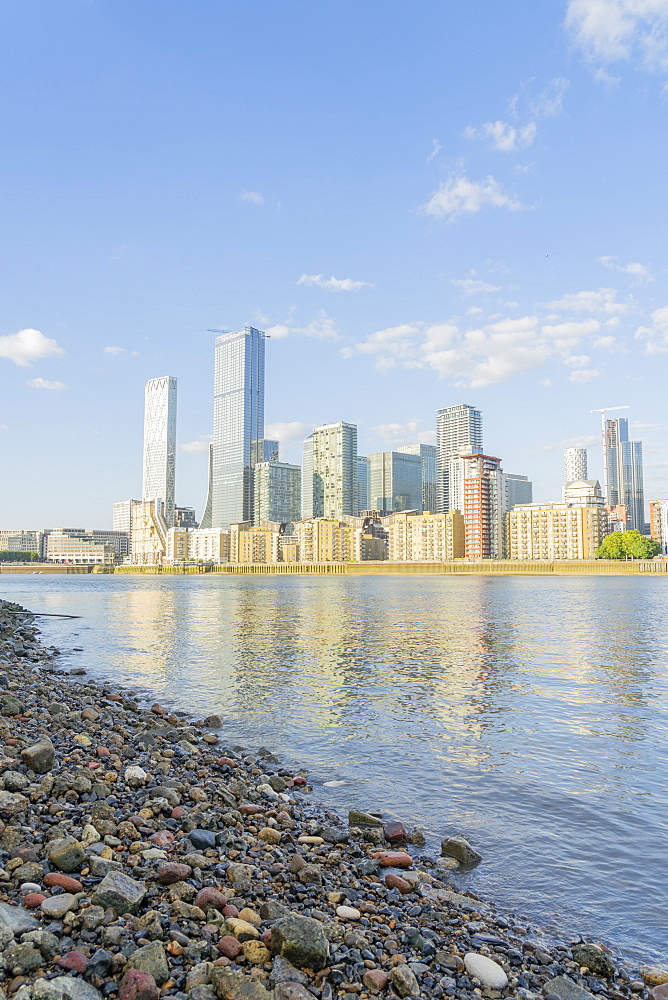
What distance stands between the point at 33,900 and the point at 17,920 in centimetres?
55

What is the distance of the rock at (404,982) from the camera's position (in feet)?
20.2

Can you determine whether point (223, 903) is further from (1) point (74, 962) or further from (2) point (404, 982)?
(2) point (404, 982)

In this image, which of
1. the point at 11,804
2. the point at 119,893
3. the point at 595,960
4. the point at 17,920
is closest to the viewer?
the point at 17,920

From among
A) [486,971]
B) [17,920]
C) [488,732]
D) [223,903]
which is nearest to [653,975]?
[486,971]

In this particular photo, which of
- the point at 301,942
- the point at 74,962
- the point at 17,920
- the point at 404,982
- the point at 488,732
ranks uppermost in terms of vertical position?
the point at 17,920

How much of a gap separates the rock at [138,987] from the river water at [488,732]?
5.04 m

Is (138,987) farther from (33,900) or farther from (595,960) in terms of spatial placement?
(595,960)

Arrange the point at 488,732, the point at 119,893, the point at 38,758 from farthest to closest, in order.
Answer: the point at 488,732
the point at 38,758
the point at 119,893

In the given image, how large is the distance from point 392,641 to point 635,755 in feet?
76.7

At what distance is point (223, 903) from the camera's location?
7.32m

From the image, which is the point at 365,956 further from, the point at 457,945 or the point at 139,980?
the point at 139,980

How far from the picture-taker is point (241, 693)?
23188mm

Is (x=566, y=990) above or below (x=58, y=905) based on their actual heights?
below

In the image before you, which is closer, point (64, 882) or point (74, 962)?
point (74, 962)
